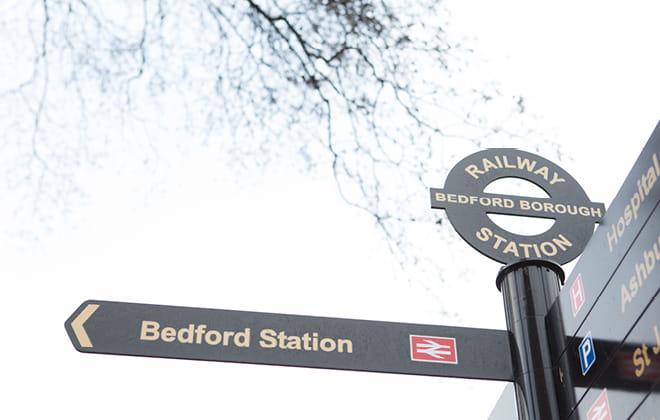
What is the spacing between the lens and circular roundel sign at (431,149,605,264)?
4477 mm

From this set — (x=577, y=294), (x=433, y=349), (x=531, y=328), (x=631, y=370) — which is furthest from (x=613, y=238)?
(x=433, y=349)

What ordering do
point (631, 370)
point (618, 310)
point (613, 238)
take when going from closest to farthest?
1. point (631, 370)
2. point (618, 310)
3. point (613, 238)

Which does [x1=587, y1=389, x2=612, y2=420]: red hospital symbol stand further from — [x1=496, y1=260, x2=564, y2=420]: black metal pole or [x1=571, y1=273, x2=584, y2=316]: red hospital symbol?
[x1=571, y1=273, x2=584, y2=316]: red hospital symbol

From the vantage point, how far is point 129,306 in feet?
13.7

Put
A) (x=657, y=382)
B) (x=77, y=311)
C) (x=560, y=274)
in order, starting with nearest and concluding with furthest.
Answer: (x=657, y=382)
(x=77, y=311)
(x=560, y=274)

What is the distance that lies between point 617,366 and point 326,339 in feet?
4.09

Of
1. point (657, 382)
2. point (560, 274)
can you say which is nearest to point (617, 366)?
point (657, 382)

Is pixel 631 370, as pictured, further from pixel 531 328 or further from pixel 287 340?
pixel 287 340

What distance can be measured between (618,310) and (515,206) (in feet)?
3.97

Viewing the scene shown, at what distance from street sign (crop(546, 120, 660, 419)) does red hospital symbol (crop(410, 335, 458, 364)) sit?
0.43 meters

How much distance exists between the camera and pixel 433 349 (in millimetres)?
4133

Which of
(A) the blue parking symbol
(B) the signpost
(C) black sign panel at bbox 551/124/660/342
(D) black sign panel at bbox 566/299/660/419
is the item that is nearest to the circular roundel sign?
(B) the signpost

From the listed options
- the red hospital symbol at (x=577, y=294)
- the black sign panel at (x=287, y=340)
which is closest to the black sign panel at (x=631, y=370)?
the red hospital symbol at (x=577, y=294)

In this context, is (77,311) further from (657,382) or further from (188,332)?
(657,382)
